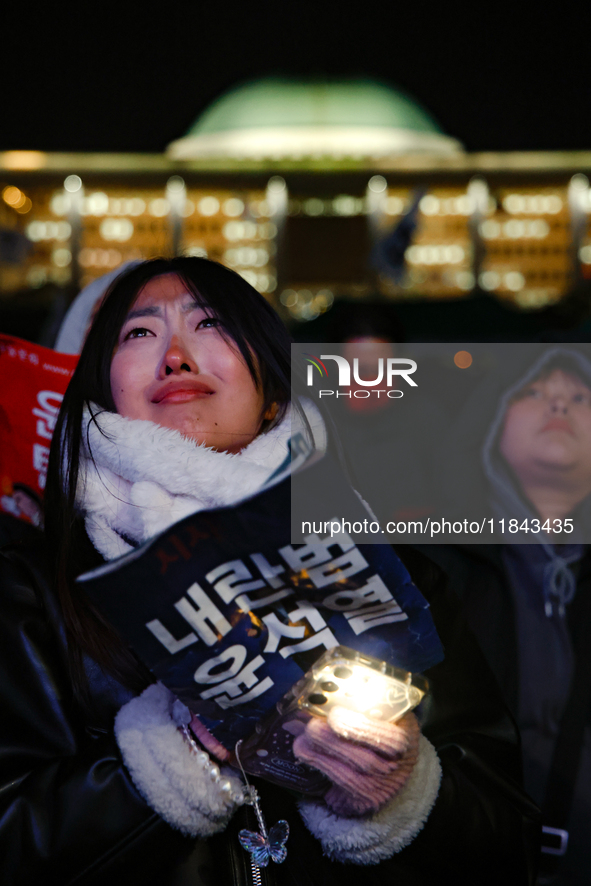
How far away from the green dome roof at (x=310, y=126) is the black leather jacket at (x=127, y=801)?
769 cm

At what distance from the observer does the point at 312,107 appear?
841 centimetres

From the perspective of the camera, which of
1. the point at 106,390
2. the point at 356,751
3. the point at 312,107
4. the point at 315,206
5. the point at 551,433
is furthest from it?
the point at 315,206

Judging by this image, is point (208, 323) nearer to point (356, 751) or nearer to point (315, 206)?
point (356, 751)

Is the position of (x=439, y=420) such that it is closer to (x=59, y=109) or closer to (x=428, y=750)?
(x=428, y=750)

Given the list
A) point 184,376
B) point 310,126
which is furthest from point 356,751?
point 310,126

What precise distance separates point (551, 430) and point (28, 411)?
1090 mm

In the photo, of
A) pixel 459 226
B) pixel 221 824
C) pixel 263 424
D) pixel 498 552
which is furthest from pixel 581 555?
pixel 459 226

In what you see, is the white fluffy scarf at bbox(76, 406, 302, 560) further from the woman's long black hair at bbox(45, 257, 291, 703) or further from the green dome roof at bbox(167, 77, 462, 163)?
the green dome roof at bbox(167, 77, 462, 163)

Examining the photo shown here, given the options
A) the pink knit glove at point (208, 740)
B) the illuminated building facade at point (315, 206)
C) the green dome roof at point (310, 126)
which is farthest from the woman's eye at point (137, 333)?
the green dome roof at point (310, 126)

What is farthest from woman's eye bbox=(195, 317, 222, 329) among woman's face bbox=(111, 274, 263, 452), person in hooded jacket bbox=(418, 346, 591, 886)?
person in hooded jacket bbox=(418, 346, 591, 886)

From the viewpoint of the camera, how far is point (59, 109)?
843cm

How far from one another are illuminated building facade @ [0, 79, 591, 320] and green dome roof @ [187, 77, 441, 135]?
0.6 inches

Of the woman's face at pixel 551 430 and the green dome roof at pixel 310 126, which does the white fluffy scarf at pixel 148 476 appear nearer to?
the woman's face at pixel 551 430

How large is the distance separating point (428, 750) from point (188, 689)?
1.22 feet
